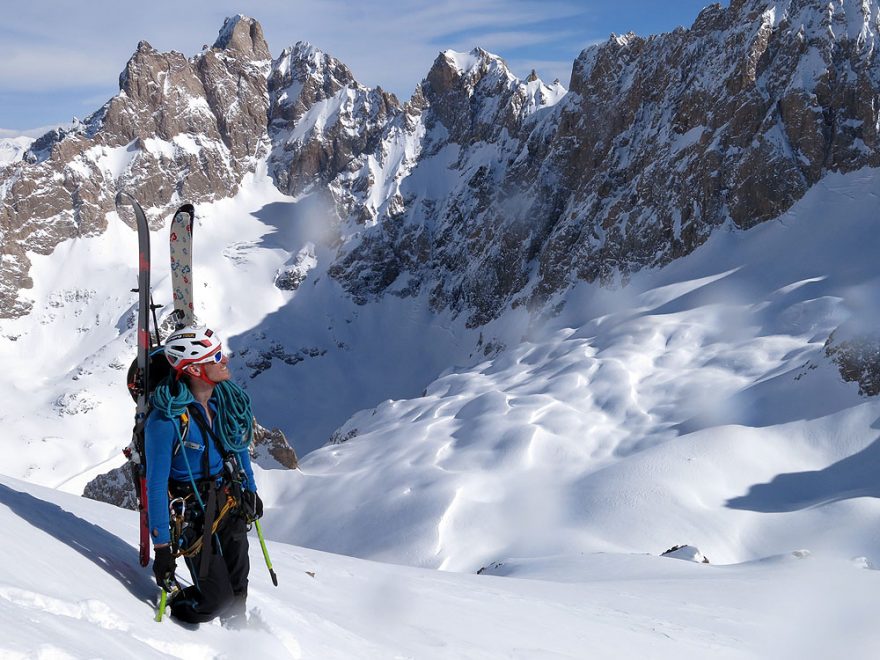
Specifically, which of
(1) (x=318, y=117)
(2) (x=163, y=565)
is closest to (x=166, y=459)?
(2) (x=163, y=565)

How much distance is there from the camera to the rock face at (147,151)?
154375 mm

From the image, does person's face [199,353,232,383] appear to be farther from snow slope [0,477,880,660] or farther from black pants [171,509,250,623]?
snow slope [0,477,880,660]

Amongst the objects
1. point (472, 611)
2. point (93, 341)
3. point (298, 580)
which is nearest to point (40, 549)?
point (298, 580)

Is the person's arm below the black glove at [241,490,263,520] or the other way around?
the other way around

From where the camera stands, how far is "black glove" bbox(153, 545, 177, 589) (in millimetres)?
5477

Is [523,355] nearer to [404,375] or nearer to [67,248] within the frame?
[404,375]

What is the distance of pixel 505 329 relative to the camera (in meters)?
109

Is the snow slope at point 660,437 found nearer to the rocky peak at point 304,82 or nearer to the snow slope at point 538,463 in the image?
the snow slope at point 538,463

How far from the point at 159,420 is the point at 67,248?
549ft

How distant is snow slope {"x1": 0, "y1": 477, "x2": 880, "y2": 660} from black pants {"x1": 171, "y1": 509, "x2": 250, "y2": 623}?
0.13 metres

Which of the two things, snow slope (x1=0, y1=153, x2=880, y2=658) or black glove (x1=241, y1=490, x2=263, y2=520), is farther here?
snow slope (x1=0, y1=153, x2=880, y2=658)

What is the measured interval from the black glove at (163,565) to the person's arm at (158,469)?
0.05 m

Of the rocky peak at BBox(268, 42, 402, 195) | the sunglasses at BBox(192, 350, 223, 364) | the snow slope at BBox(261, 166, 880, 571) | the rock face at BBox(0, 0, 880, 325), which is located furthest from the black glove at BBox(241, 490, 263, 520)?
the rocky peak at BBox(268, 42, 402, 195)

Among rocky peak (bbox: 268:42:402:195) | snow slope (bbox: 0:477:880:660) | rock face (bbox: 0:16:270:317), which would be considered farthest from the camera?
rocky peak (bbox: 268:42:402:195)
